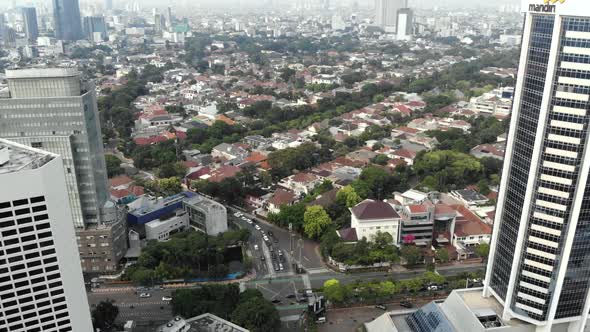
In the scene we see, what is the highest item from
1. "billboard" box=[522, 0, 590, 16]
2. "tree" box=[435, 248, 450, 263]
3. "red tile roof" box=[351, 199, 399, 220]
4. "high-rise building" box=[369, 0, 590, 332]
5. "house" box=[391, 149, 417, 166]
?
"billboard" box=[522, 0, 590, 16]

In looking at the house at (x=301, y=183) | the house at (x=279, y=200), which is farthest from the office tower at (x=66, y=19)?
the house at (x=279, y=200)

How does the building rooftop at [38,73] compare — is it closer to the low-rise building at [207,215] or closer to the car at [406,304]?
the low-rise building at [207,215]

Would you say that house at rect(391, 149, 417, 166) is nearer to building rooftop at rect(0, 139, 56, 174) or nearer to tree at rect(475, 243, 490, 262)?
tree at rect(475, 243, 490, 262)

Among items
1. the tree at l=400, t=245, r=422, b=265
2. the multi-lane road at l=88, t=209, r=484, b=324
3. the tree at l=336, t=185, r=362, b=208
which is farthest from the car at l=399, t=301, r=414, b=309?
the tree at l=336, t=185, r=362, b=208

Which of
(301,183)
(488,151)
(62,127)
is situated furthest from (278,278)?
(488,151)

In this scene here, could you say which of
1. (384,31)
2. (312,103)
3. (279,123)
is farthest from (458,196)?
(384,31)

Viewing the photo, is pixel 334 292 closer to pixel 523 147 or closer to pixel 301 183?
pixel 523 147
